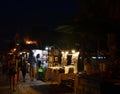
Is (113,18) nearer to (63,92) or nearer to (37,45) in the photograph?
(63,92)

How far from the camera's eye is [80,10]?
589 cm

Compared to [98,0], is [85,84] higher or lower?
lower

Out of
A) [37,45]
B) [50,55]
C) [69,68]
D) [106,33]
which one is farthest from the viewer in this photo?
[37,45]

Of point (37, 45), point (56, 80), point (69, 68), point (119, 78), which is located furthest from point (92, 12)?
point (37, 45)

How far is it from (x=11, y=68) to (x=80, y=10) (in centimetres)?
1224

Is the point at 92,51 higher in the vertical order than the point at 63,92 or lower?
higher

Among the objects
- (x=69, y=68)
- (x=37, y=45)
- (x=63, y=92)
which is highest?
(x=37, y=45)

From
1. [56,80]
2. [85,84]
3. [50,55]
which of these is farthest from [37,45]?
[85,84]

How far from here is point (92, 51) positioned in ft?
55.7

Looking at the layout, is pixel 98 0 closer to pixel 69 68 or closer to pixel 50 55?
pixel 69 68

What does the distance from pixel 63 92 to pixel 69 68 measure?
112 inches

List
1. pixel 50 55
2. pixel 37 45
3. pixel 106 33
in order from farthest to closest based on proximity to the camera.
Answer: pixel 37 45 → pixel 50 55 → pixel 106 33

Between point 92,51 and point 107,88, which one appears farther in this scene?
point 92,51

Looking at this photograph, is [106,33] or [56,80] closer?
[106,33]
